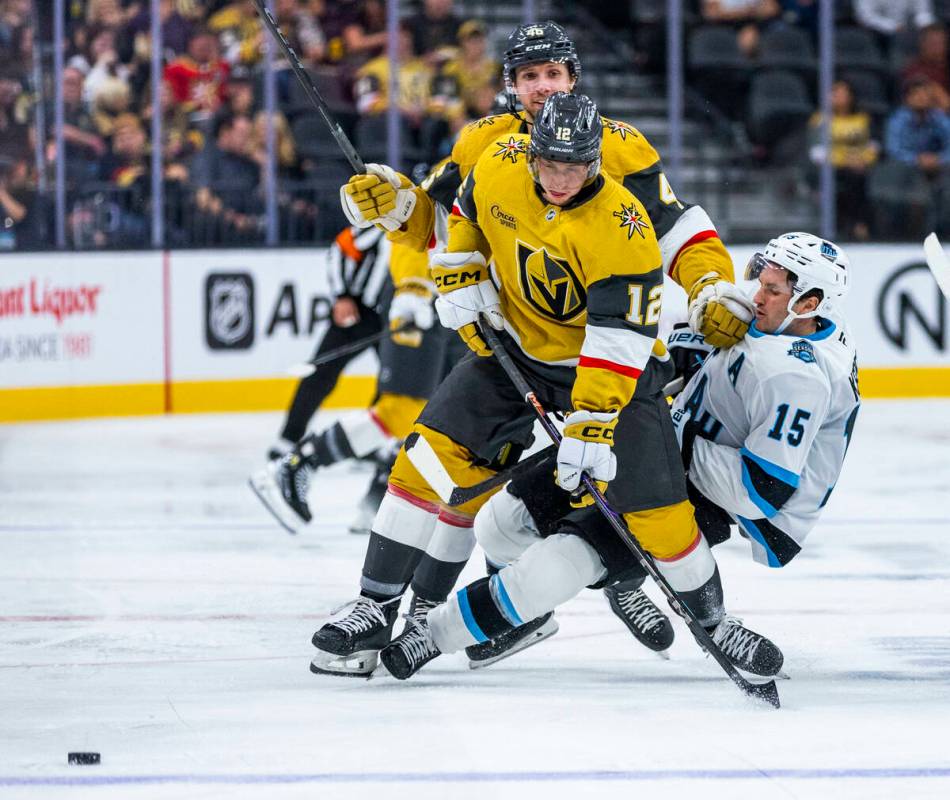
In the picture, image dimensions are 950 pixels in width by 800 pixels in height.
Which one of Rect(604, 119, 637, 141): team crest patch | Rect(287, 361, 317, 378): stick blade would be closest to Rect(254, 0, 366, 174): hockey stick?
Rect(604, 119, 637, 141): team crest patch

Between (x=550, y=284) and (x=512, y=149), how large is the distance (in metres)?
0.29

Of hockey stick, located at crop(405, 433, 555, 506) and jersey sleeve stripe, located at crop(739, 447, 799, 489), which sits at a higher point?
jersey sleeve stripe, located at crop(739, 447, 799, 489)

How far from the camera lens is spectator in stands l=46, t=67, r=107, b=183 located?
7719 mm

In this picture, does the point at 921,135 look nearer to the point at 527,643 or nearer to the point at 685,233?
the point at 685,233

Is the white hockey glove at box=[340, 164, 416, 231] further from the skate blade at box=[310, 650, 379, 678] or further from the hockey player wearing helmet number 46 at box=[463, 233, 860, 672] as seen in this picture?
the skate blade at box=[310, 650, 379, 678]

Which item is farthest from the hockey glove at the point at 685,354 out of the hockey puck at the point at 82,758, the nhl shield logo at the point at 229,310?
the nhl shield logo at the point at 229,310

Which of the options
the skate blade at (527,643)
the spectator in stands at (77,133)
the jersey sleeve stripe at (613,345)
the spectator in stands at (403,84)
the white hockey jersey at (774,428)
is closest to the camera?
the jersey sleeve stripe at (613,345)

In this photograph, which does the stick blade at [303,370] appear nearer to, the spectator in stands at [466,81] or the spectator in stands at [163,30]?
the spectator in stands at [163,30]

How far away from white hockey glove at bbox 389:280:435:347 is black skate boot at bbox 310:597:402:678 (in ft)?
6.17

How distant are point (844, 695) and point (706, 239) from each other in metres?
0.95

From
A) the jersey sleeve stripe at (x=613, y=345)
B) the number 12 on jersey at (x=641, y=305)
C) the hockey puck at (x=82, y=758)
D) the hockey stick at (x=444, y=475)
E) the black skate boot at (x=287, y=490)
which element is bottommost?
the black skate boot at (x=287, y=490)

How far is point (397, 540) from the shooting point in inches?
135

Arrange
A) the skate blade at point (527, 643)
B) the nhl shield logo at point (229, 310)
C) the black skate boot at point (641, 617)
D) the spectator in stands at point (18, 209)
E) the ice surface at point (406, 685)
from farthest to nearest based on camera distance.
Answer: the nhl shield logo at point (229, 310)
the spectator in stands at point (18, 209)
the black skate boot at point (641, 617)
the skate blade at point (527, 643)
the ice surface at point (406, 685)

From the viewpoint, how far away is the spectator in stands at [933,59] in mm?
9273
